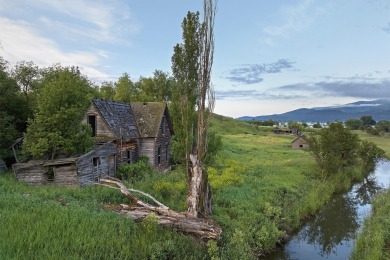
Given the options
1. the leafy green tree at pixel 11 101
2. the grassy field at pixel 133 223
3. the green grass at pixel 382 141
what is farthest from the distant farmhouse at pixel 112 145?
the green grass at pixel 382 141

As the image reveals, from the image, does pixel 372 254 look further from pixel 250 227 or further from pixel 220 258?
pixel 220 258

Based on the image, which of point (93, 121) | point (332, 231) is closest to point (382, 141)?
point (332, 231)

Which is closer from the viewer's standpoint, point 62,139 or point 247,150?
A: point 62,139

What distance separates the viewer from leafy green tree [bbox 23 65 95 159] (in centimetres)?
2073

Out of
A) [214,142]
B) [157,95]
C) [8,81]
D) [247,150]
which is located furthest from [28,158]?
[247,150]

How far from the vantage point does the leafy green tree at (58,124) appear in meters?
20.7

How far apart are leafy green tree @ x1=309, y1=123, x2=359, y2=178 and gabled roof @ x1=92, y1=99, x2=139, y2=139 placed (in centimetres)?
1880

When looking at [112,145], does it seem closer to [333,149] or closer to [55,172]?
[55,172]

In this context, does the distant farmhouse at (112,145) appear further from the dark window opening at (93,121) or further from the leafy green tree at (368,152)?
the leafy green tree at (368,152)

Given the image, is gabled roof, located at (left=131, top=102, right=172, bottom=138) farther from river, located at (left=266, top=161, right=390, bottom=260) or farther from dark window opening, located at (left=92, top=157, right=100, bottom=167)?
river, located at (left=266, top=161, right=390, bottom=260)

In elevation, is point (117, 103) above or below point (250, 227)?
above

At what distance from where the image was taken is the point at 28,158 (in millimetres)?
22625

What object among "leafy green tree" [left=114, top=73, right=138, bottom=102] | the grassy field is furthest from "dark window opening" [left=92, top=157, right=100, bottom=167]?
"leafy green tree" [left=114, top=73, right=138, bottom=102]

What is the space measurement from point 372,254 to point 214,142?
16.6m
